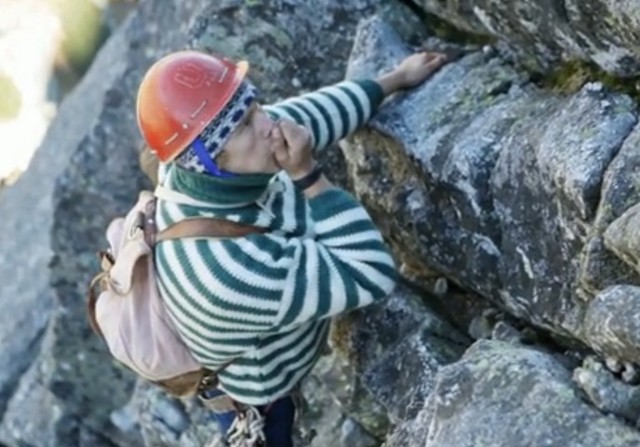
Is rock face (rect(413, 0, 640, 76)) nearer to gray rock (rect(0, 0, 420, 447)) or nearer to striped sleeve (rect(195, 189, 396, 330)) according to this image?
gray rock (rect(0, 0, 420, 447))

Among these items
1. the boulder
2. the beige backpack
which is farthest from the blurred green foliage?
the boulder

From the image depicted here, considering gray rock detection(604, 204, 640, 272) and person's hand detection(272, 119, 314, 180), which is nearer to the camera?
gray rock detection(604, 204, 640, 272)

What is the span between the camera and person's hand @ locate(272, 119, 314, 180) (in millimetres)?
6043

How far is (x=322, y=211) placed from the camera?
250 inches

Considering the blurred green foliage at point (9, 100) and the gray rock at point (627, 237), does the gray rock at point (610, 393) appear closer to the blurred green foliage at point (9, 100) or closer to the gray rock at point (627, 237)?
the gray rock at point (627, 237)

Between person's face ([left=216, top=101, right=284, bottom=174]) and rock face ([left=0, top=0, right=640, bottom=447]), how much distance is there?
1.04 m

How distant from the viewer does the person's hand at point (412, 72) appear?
23.4 ft

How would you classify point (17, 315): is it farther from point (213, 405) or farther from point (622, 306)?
point (622, 306)

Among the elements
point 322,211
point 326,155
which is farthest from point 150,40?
point 322,211

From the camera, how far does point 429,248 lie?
23.2ft

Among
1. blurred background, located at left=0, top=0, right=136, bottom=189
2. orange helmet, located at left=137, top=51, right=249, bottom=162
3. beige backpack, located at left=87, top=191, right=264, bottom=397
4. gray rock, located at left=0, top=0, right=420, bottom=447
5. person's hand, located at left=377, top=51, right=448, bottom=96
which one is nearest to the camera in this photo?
orange helmet, located at left=137, top=51, right=249, bottom=162

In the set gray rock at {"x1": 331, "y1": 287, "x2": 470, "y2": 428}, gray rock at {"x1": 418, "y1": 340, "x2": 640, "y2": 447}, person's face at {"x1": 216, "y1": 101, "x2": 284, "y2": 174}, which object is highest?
person's face at {"x1": 216, "y1": 101, "x2": 284, "y2": 174}

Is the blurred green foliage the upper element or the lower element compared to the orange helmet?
lower

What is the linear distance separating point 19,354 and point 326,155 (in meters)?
4.18
